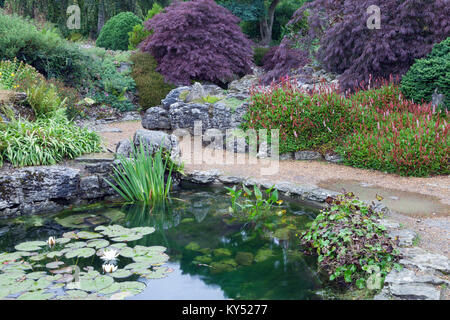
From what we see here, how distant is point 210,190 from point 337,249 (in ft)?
8.89

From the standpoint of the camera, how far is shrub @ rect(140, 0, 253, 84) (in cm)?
1204

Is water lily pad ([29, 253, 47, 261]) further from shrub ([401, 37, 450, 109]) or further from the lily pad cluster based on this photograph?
shrub ([401, 37, 450, 109])

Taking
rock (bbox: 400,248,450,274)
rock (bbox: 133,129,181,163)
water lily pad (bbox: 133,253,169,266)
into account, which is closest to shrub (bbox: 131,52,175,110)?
rock (bbox: 133,129,181,163)

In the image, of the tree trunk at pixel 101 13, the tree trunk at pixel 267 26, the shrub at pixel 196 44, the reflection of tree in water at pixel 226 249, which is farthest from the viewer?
the tree trunk at pixel 101 13

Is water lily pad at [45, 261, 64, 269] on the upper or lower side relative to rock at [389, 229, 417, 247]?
lower

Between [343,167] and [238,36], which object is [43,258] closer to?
[343,167]

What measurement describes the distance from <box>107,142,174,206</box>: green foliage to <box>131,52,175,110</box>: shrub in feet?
20.5

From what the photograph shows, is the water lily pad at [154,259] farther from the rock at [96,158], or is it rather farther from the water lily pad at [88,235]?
the rock at [96,158]

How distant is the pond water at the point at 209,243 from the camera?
3346 millimetres

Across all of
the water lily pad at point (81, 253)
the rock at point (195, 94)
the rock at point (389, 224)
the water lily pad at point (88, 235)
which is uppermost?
the rock at point (195, 94)

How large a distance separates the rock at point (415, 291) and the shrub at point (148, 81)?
30.9 feet

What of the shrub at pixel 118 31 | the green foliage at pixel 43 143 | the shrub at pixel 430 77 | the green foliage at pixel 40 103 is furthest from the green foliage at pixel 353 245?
the shrub at pixel 118 31

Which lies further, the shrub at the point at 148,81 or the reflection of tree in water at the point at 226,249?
the shrub at the point at 148,81

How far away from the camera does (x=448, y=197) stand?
5152mm
